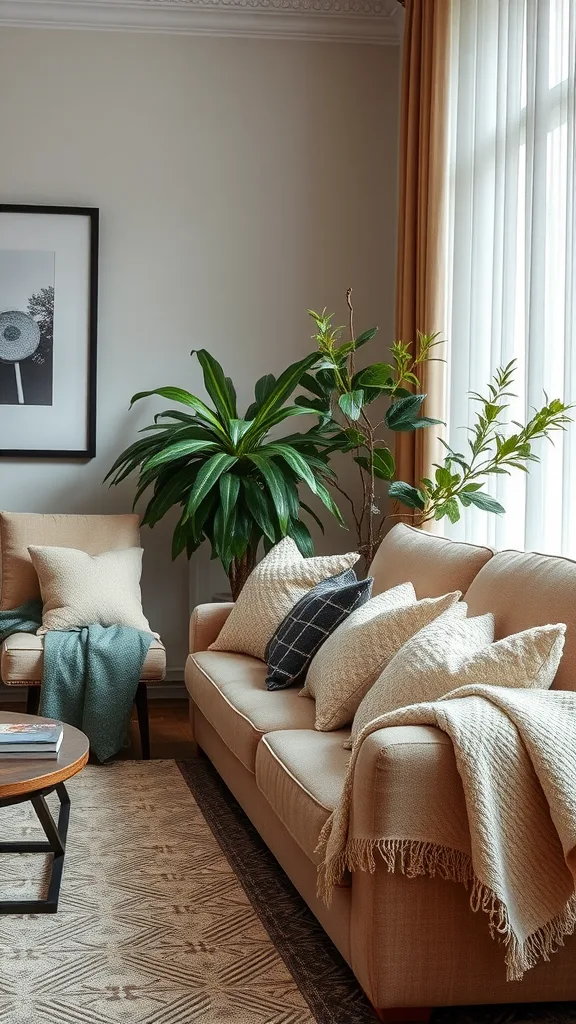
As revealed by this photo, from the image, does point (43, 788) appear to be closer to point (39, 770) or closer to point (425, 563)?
point (39, 770)

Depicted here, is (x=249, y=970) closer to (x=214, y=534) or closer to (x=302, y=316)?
(x=214, y=534)

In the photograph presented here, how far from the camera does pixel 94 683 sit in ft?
12.8

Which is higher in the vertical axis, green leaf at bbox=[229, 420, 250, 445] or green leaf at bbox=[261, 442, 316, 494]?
green leaf at bbox=[229, 420, 250, 445]

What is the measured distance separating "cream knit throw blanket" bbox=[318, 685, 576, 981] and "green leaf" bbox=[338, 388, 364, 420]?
2.18m

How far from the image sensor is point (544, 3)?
3.38 metres

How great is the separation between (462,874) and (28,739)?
1204 mm

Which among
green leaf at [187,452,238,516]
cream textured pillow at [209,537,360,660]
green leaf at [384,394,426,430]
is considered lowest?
cream textured pillow at [209,537,360,660]

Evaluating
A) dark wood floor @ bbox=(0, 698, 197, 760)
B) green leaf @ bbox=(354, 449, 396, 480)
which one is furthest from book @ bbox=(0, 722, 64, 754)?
green leaf @ bbox=(354, 449, 396, 480)

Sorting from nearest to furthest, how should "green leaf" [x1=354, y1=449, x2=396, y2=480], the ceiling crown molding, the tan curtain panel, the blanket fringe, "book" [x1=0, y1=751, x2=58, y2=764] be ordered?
the blanket fringe
"book" [x1=0, y1=751, x2=58, y2=764]
the tan curtain panel
"green leaf" [x1=354, y1=449, x2=396, y2=480]
the ceiling crown molding

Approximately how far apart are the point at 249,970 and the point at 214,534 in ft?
7.33

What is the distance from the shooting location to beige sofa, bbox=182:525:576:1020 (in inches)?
A: 74.1

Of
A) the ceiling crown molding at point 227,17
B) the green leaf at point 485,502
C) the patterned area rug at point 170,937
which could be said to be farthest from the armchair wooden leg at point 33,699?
the ceiling crown molding at point 227,17

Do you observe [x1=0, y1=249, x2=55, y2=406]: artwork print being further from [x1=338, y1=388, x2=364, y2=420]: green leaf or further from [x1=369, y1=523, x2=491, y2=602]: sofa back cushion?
[x1=369, y1=523, x2=491, y2=602]: sofa back cushion

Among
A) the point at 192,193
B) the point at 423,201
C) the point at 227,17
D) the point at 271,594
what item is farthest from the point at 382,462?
the point at 227,17
